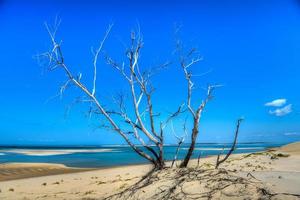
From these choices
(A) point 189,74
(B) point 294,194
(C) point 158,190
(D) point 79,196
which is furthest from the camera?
(D) point 79,196

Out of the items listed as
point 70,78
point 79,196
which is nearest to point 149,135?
point 70,78

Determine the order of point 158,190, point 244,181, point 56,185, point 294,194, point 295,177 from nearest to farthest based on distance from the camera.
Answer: point 294,194, point 244,181, point 158,190, point 295,177, point 56,185

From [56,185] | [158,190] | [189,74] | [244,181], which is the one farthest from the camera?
[56,185]

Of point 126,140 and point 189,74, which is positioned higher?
point 189,74

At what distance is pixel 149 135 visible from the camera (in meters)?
9.45

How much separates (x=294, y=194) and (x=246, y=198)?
0.80 meters

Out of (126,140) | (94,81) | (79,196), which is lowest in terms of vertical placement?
(79,196)

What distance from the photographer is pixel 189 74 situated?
31.8 feet

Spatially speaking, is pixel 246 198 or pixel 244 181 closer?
pixel 246 198

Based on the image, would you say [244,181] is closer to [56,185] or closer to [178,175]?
[178,175]

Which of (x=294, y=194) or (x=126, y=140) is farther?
(x=126, y=140)

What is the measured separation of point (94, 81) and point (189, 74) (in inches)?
89.5

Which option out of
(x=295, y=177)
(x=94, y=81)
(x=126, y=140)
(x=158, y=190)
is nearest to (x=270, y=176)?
(x=295, y=177)

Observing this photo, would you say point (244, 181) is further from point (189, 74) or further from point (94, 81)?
point (94, 81)
